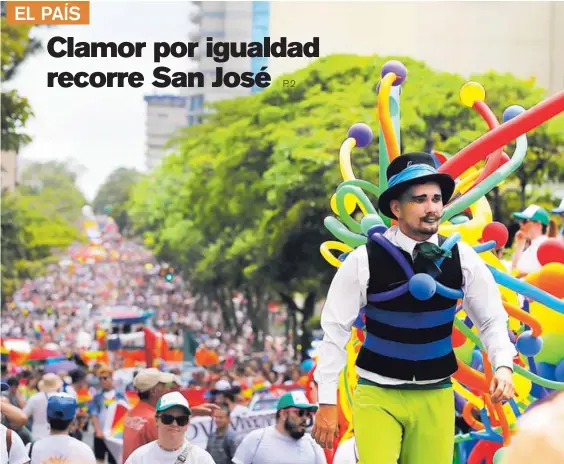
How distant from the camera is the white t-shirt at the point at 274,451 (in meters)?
7.48

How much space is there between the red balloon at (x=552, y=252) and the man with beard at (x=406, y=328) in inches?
106

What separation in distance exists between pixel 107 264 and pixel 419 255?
139128 millimetres

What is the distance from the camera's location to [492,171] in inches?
256

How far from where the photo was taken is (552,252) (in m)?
7.38

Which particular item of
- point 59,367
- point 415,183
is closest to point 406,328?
point 415,183

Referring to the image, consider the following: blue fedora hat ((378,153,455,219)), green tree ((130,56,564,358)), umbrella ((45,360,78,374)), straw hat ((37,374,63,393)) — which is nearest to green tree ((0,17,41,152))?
umbrella ((45,360,78,374))

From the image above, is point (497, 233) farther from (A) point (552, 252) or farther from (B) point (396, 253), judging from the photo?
(B) point (396, 253)

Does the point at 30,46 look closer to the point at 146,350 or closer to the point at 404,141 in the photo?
the point at 404,141

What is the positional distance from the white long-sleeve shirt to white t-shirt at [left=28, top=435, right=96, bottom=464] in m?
3.11

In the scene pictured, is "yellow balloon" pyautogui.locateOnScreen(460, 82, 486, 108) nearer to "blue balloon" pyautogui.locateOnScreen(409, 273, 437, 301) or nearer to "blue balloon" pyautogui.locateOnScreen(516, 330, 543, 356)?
"blue balloon" pyautogui.locateOnScreen(516, 330, 543, 356)

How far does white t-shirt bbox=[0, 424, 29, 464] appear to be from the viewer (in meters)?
7.25

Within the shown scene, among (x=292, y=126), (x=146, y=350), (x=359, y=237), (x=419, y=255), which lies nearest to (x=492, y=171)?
(x=359, y=237)

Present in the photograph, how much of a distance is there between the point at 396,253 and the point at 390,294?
6.0 inches

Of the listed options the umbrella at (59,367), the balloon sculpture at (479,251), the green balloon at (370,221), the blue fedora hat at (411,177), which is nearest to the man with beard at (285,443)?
the balloon sculpture at (479,251)
